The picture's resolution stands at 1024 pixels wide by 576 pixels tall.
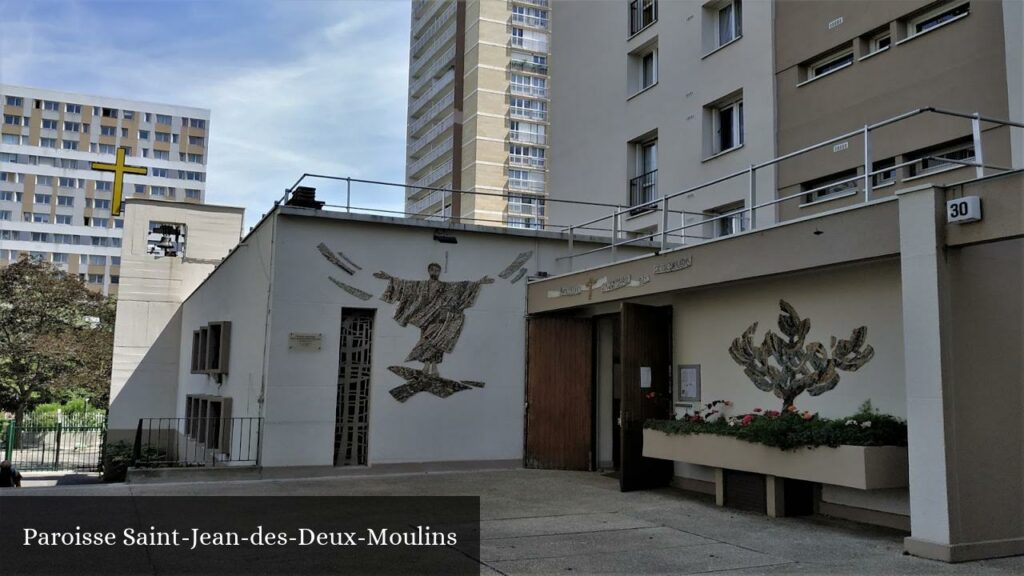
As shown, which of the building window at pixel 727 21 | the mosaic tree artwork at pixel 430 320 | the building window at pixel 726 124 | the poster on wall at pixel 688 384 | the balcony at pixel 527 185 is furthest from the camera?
the balcony at pixel 527 185

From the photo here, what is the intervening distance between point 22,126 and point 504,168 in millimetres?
61126

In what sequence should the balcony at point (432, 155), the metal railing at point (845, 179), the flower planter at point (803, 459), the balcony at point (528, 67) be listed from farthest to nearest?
the balcony at point (432, 155) → the balcony at point (528, 67) → the flower planter at point (803, 459) → the metal railing at point (845, 179)

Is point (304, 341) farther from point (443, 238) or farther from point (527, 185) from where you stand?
point (527, 185)

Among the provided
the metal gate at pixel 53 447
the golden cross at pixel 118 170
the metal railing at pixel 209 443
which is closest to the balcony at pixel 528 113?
the metal gate at pixel 53 447

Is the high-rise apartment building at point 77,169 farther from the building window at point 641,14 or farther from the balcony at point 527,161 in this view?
the building window at point 641,14

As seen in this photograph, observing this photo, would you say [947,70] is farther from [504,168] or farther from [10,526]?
[504,168]

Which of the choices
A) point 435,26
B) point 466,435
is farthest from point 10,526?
point 435,26

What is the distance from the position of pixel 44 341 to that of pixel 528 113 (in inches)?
1631

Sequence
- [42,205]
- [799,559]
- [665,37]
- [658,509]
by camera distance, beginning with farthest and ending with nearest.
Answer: [42,205], [665,37], [658,509], [799,559]

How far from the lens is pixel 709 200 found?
60.5ft

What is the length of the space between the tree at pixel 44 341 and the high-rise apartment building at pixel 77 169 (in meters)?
52.6

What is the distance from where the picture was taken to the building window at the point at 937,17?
13617 millimetres

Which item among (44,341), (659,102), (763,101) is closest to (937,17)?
(763,101)

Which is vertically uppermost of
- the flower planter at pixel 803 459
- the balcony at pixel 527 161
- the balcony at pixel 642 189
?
the balcony at pixel 527 161
